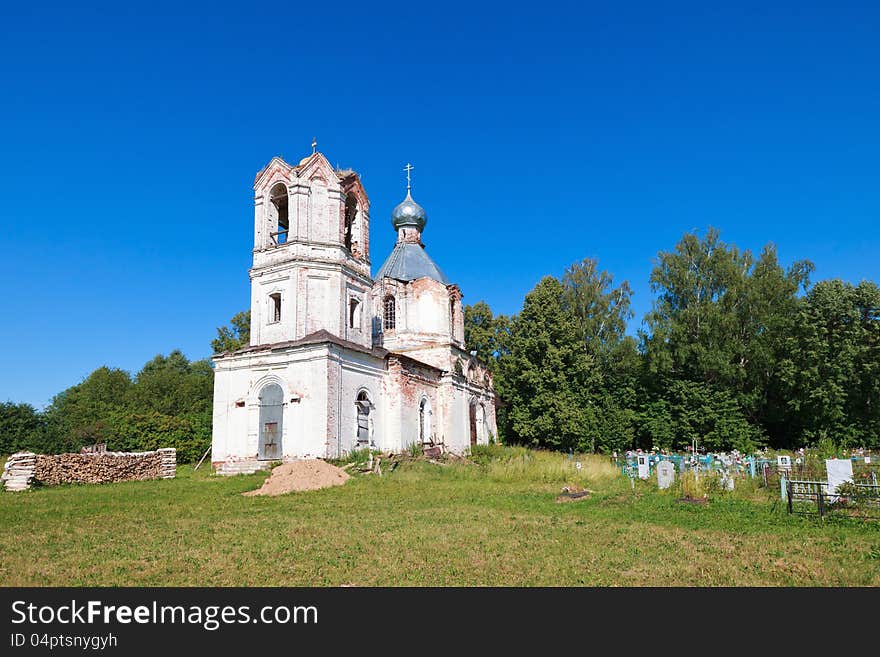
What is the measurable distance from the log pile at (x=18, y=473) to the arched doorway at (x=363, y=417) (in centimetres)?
1154

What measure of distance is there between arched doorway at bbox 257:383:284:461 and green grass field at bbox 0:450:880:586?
7027mm

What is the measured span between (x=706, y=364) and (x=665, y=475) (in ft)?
72.7

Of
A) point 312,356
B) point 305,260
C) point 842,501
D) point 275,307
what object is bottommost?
point 842,501

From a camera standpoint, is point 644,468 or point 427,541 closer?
point 427,541

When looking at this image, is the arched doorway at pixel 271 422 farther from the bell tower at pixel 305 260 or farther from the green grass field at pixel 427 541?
the green grass field at pixel 427 541

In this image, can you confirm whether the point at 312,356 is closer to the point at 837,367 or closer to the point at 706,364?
the point at 706,364

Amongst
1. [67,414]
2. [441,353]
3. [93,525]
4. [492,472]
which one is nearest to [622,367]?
[441,353]

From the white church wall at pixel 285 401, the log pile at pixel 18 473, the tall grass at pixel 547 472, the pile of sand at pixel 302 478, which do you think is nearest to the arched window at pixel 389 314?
the white church wall at pixel 285 401

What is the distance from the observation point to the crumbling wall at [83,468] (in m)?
19.5

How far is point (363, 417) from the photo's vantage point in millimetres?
26875

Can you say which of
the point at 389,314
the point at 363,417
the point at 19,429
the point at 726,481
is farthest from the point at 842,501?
the point at 19,429

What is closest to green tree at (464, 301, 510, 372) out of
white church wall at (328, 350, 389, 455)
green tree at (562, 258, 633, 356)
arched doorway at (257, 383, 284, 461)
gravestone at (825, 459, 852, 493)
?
green tree at (562, 258, 633, 356)

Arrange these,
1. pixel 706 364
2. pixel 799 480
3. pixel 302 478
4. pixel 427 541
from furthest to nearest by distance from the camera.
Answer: pixel 706 364, pixel 302 478, pixel 799 480, pixel 427 541

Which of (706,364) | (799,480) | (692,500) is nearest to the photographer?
(692,500)
